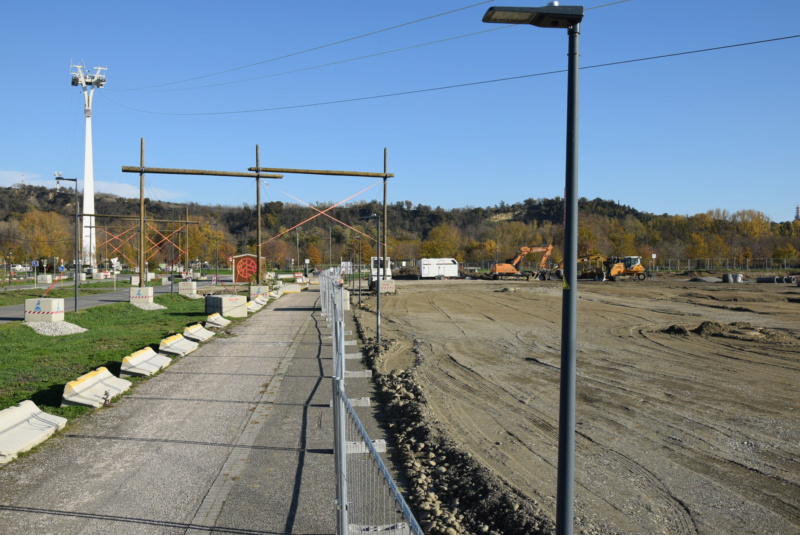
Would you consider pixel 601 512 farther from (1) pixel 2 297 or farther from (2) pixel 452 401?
(1) pixel 2 297

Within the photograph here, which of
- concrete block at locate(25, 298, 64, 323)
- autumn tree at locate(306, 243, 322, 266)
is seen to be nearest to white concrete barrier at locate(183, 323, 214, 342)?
concrete block at locate(25, 298, 64, 323)

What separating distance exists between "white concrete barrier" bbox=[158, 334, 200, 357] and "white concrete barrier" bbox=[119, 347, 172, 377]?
1.17 m

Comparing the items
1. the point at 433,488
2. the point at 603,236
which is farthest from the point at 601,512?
the point at 603,236

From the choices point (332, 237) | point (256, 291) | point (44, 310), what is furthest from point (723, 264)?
point (44, 310)

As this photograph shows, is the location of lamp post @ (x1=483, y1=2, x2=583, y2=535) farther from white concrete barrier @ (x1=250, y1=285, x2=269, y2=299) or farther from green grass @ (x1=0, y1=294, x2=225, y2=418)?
white concrete barrier @ (x1=250, y1=285, x2=269, y2=299)

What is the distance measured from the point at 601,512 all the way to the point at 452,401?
563 cm

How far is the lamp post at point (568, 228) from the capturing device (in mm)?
4520

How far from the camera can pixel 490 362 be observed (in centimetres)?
1697

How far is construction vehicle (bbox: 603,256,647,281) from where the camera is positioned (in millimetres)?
69312

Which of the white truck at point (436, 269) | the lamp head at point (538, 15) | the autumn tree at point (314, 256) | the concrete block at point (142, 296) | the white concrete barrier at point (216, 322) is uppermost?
the lamp head at point (538, 15)

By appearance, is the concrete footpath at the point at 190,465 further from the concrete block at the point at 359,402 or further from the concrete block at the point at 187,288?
the concrete block at the point at 187,288

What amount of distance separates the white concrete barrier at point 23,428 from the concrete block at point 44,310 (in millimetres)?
16539

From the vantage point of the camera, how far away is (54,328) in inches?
926

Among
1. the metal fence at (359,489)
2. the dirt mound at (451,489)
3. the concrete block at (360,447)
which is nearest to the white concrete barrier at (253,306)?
the dirt mound at (451,489)
